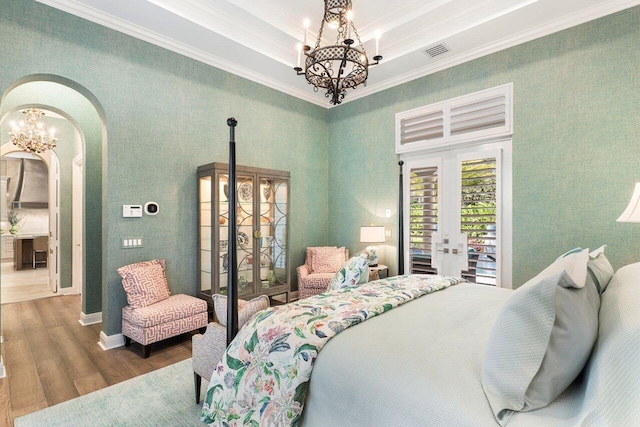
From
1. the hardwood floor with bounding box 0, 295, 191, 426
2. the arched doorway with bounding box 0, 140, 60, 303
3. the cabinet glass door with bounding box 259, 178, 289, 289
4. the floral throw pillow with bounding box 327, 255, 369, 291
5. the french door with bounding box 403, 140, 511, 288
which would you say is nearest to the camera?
the hardwood floor with bounding box 0, 295, 191, 426

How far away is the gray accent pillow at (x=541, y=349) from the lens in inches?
38.9

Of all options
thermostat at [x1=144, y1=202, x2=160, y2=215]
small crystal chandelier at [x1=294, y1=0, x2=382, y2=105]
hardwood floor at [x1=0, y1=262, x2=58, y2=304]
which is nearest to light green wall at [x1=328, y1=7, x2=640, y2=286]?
small crystal chandelier at [x1=294, y1=0, x2=382, y2=105]

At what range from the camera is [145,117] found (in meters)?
3.47

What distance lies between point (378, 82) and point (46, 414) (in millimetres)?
4845

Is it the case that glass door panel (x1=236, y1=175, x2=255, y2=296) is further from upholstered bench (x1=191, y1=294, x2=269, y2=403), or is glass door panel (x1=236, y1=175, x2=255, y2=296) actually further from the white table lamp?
upholstered bench (x1=191, y1=294, x2=269, y2=403)

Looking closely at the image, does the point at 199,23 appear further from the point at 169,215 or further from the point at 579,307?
the point at 579,307

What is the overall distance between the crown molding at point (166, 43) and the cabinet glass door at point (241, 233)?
1488 mm

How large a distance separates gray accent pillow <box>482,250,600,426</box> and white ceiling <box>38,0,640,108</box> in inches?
127

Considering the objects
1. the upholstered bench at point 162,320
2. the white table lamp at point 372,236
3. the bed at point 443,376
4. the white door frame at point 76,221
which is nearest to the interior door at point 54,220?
the white door frame at point 76,221

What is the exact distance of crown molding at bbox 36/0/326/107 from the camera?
9.84ft

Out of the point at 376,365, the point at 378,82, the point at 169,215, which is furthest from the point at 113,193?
the point at 378,82

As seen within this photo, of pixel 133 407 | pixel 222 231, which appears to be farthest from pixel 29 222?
pixel 133 407

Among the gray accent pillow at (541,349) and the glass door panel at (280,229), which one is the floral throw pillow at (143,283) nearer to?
the glass door panel at (280,229)

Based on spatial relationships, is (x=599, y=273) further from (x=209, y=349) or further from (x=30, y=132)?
(x=30, y=132)
